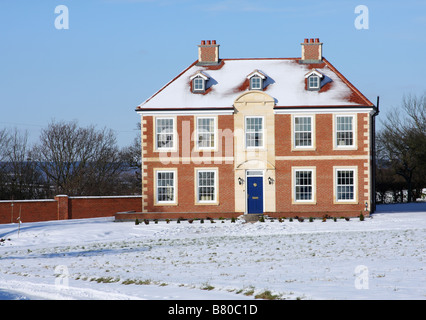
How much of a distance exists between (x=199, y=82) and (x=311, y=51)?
7528mm

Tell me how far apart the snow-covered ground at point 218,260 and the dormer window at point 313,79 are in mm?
8344

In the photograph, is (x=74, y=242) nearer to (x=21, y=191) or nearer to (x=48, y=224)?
(x=48, y=224)

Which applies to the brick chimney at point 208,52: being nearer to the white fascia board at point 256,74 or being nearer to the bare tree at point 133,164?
the white fascia board at point 256,74

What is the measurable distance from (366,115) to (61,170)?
30.8 m

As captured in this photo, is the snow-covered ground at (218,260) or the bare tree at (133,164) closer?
the snow-covered ground at (218,260)

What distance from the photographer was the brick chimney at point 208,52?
138 feet

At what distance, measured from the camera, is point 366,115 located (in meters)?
37.6

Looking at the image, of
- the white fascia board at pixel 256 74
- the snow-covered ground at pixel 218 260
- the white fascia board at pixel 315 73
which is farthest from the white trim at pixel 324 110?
the snow-covered ground at pixel 218 260

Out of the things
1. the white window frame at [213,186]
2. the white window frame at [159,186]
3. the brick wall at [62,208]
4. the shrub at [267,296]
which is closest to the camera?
the shrub at [267,296]

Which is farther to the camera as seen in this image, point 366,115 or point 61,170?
point 61,170

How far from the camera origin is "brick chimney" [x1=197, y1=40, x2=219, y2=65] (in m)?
42.0

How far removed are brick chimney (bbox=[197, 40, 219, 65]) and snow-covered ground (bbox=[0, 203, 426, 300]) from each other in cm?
1176

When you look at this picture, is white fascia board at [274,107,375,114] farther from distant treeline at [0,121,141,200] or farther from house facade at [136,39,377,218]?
distant treeline at [0,121,141,200]

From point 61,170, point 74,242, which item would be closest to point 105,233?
point 74,242
